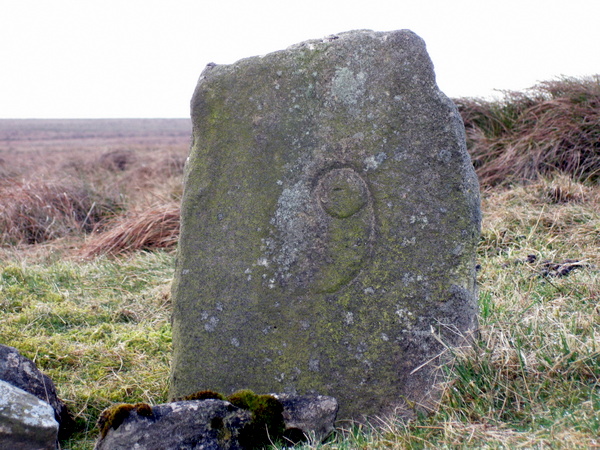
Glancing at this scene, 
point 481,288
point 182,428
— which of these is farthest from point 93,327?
point 481,288

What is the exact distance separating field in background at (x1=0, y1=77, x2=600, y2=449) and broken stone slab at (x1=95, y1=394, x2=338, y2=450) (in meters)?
0.16

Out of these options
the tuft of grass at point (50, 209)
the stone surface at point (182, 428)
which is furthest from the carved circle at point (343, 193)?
the tuft of grass at point (50, 209)

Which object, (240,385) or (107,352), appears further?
(107,352)

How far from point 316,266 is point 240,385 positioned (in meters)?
0.57

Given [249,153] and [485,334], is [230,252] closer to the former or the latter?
[249,153]

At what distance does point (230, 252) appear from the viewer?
2.44 meters

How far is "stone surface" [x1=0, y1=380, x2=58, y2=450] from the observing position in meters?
2.00

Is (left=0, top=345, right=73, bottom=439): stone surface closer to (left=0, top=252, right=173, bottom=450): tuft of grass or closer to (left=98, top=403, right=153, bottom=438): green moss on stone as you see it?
(left=0, top=252, right=173, bottom=450): tuft of grass

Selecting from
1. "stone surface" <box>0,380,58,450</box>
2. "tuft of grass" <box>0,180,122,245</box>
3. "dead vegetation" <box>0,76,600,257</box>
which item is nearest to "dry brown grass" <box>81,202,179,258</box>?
"dead vegetation" <box>0,76,600,257</box>

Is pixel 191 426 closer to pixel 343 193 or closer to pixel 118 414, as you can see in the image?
pixel 118 414

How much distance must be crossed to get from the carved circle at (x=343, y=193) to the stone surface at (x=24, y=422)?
49.6 inches

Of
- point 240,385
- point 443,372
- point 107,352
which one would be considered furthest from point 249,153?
point 107,352

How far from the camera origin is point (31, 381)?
A: 2.43 metres

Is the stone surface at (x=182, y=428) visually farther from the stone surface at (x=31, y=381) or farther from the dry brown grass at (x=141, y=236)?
the dry brown grass at (x=141, y=236)
